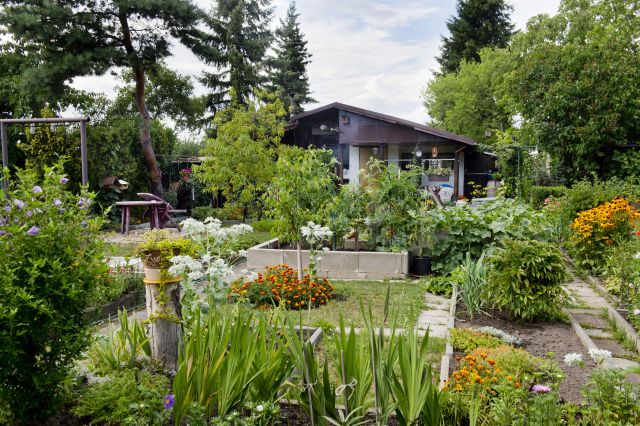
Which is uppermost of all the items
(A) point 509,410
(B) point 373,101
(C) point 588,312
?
(B) point 373,101

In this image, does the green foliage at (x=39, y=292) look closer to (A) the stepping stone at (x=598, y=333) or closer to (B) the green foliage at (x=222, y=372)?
(B) the green foliage at (x=222, y=372)

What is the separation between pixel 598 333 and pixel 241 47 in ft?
79.2

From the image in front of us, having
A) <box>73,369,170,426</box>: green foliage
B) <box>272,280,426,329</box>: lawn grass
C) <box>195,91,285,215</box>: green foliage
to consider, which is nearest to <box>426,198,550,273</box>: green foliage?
<box>272,280,426,329</box>: lawn grass

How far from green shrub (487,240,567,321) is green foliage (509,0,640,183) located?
1038cm

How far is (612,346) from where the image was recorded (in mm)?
4395

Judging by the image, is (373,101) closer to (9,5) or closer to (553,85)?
(553,85)

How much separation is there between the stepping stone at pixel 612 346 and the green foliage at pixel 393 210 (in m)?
3.26

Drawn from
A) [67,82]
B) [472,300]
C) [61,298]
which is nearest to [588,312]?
[472,300]

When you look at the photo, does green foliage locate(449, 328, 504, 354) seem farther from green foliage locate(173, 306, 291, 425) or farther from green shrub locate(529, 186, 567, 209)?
green shrub locate(529, 186, 567, 209)

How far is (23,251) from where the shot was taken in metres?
2.49

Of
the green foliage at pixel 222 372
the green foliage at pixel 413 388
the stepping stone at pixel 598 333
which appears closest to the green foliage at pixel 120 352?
the green foliage at pixel 222 372

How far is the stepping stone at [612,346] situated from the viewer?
4.23 metres

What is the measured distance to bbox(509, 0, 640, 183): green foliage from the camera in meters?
13.4

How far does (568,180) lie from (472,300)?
11.5 m
